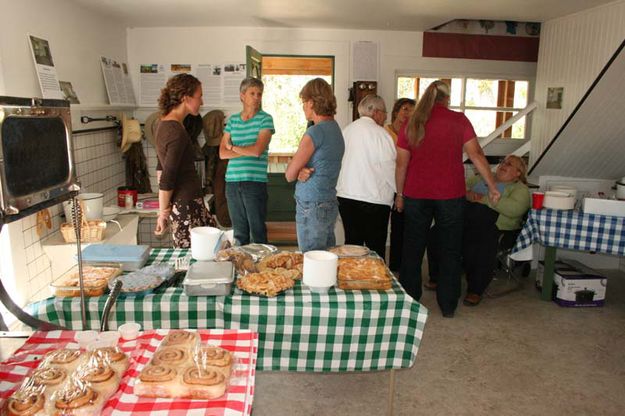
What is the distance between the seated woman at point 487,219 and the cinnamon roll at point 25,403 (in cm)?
323

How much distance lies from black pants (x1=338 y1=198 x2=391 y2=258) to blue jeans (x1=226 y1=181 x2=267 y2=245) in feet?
1.85

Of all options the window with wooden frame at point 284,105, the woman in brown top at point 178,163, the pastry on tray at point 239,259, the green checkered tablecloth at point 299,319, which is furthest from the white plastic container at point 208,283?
the window with wooden frame at point 284,105

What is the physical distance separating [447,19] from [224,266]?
3.53m

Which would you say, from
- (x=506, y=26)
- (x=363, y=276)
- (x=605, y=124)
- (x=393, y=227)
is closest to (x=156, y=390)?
(x=363, y=276)

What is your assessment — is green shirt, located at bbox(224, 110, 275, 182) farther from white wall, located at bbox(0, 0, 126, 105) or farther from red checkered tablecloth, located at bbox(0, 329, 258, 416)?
red checkered tablecloth, located at bbox(0, 329, 258, 416)

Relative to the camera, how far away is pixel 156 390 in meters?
1.18

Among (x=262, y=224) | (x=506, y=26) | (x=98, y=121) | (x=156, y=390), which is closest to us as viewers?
(x=156, y=390)

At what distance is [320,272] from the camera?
1.84 m

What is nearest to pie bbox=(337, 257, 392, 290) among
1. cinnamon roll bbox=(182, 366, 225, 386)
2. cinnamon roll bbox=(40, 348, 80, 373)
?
cinnamon roll bbox=(182, 366, 225, 386)

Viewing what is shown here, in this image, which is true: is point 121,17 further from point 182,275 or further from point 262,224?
point 182,275

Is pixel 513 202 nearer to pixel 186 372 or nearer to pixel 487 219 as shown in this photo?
pixel 487 219

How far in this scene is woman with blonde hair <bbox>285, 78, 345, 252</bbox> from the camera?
8.34 feet

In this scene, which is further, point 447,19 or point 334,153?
point 447,19

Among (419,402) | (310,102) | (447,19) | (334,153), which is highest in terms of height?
(447,19)
